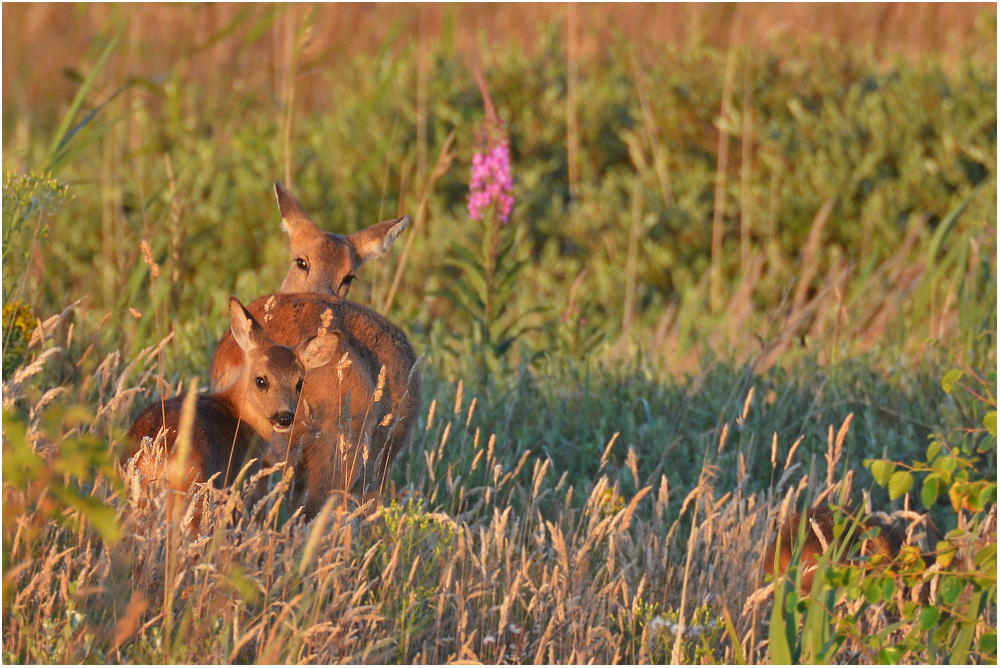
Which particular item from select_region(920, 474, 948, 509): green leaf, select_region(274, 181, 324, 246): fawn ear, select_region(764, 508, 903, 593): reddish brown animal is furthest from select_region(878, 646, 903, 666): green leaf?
select_region(274, 181, 324, 246): fawn ear

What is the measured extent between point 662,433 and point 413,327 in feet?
7.70

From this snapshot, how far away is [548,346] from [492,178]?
176 cm

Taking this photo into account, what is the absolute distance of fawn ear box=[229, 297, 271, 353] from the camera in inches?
167

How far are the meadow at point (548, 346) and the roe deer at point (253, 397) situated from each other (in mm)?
182

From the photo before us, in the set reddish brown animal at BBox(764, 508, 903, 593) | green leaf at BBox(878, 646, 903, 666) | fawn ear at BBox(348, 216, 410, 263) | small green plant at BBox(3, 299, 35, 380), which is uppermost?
fawn ear at BBox(348, 216, 410, 263)

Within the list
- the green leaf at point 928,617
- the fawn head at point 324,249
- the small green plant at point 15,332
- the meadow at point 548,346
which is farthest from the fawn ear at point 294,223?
the green leaf at point 928,617

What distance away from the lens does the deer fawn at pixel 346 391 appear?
14.0ft

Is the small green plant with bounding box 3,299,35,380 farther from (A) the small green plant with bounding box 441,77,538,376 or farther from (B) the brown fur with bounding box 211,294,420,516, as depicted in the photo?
(A) the small green plant with bounding box 441,77,538,376

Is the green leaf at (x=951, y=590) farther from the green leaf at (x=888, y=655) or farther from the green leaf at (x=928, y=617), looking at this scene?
the green leaf at (x=888, y=655)

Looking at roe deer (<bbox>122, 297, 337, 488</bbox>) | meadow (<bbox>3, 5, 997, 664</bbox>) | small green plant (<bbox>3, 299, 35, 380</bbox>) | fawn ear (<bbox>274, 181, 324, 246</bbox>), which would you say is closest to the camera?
meadow (<bbox>3, 5, 997, 664</bbox>)

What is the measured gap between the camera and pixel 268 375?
426 cm

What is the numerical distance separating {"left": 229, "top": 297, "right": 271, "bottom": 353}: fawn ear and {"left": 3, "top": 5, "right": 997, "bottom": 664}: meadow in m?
0.44

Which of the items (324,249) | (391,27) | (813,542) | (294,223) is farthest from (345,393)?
(391,27)

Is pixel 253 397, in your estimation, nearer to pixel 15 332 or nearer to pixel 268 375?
pixel 268 375
